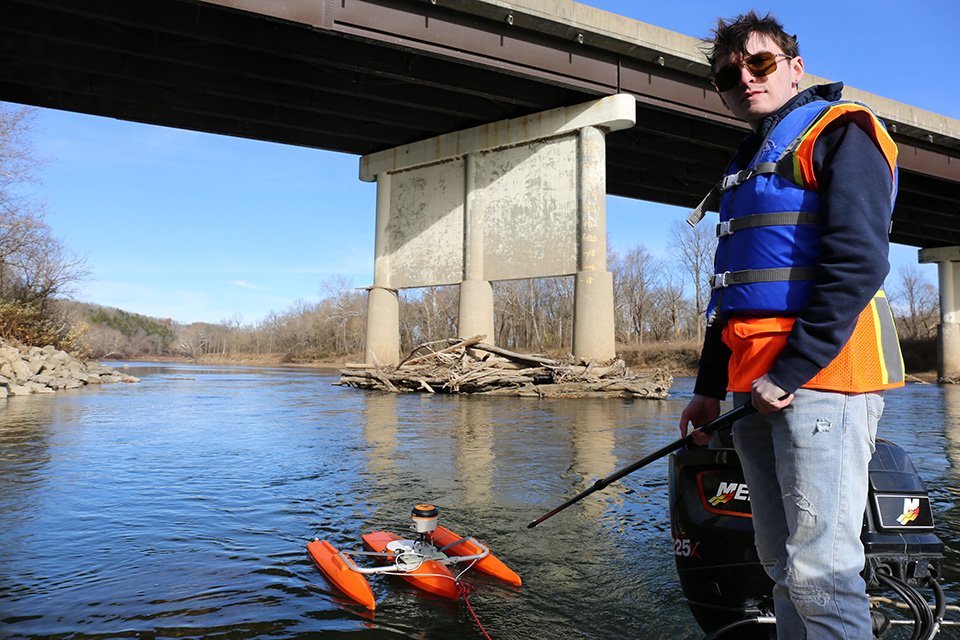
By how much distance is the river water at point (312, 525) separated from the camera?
2705 mm

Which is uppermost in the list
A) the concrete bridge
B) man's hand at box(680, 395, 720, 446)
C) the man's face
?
the concrete bridge

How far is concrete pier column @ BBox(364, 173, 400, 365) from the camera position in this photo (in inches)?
982

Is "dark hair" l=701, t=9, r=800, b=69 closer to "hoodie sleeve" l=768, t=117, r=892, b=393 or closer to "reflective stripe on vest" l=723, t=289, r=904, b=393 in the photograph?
"hoodie sleeve" l=768, t=117, r=892, b=393

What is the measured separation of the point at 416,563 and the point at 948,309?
4662 centimetres

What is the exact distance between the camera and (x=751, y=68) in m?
2.00

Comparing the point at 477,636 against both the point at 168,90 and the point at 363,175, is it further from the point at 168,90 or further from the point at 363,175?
the point at 363,175

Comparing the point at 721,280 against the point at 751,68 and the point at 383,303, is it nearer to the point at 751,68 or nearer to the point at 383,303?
the point at 751,68

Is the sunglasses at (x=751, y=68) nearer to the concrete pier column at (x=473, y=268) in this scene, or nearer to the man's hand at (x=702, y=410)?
the man's hand at (x=702, y=410)

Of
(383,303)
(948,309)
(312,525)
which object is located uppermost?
(948,309)

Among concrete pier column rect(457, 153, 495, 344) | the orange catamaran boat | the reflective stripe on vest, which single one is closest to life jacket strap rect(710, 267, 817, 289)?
the reflective stripe on vest

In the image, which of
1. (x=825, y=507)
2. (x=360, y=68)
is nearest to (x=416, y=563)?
(x=825, y=507)

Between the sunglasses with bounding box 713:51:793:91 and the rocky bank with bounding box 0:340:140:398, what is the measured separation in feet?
56.2

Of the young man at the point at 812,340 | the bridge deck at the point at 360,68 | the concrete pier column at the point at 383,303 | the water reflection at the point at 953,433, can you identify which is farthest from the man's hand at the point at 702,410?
the concrete pier column at the point at 383,303

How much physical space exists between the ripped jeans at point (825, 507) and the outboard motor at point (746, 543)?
0.44m
